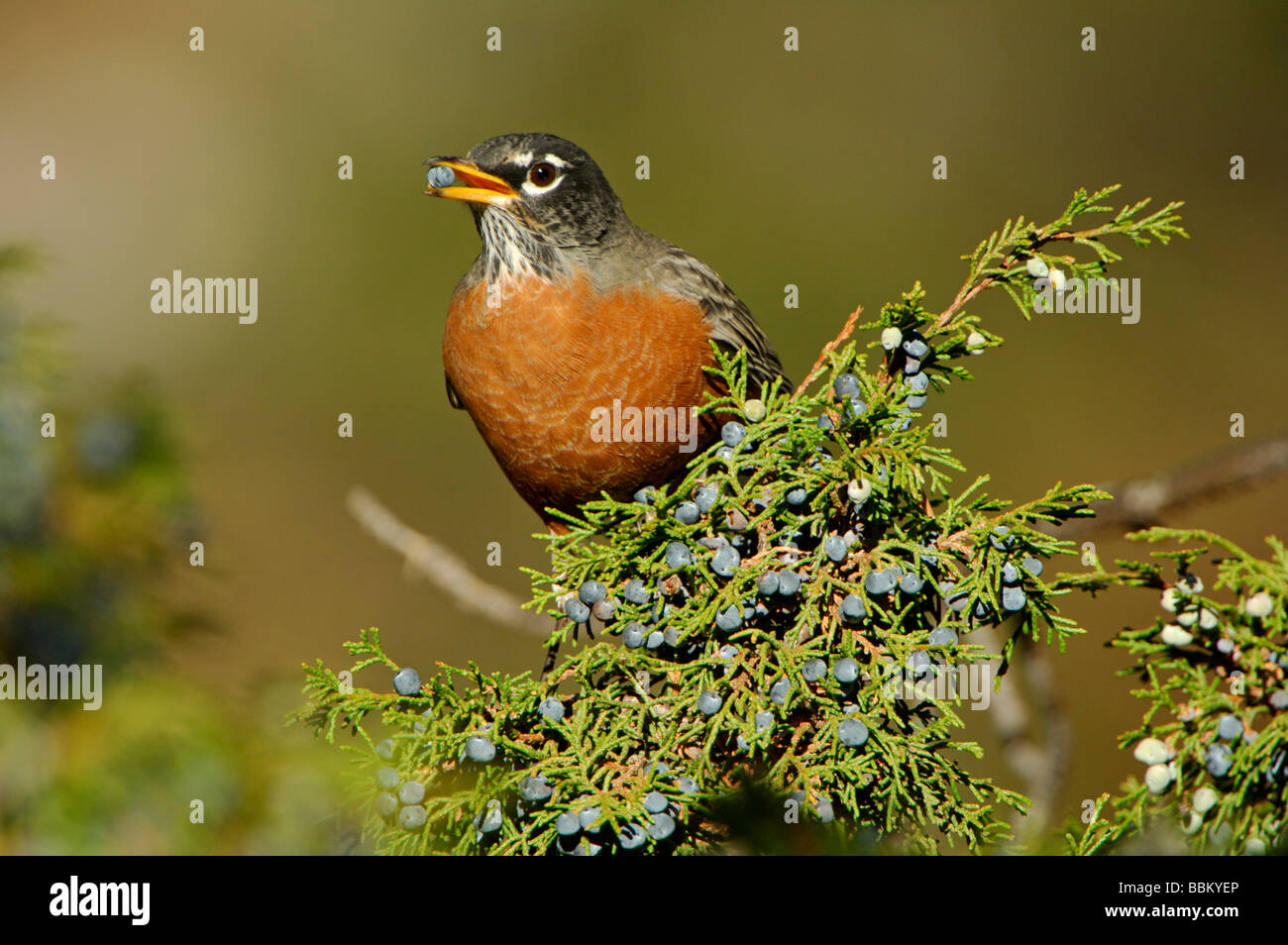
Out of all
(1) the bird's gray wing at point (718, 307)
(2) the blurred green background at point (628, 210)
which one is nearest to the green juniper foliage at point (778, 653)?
(1) the bird's gray wing at point (718, 307)

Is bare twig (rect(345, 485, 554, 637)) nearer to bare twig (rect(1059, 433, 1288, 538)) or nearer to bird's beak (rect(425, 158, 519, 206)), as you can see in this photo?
bird's beak (rect(425, 158, 519, 206))

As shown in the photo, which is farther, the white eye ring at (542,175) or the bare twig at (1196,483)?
the white eye ring at (542,175)

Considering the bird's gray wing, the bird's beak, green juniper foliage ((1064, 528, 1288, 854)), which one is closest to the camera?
green juniper foliage ((1064, 528, 1288, 854))

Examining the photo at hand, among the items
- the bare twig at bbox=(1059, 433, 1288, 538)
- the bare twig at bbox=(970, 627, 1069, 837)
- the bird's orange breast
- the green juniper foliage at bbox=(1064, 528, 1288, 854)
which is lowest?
the bare twig at bbox=(970, 627, 1069, 837)

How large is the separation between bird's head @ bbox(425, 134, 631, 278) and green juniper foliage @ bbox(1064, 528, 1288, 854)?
7.23 feet

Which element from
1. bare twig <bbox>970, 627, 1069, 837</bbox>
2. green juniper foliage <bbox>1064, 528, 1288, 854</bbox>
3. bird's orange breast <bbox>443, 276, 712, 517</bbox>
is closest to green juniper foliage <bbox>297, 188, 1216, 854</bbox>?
green juniper foliage <bbox>1064, 528, 1288, 854</bbox>

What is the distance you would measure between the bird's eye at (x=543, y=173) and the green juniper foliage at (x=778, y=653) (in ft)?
5.76

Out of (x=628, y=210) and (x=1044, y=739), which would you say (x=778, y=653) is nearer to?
(x=1044, y=739)

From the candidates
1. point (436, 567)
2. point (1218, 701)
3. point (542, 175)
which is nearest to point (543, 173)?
point (542, 175)

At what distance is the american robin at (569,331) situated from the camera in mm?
2998

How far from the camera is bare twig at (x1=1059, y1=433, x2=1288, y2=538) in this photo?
2.73 m

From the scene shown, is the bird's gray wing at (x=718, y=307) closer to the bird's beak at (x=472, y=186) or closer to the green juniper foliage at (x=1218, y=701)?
the bird's beak at (x=472, y=186)

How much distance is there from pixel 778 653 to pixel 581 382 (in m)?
1.41

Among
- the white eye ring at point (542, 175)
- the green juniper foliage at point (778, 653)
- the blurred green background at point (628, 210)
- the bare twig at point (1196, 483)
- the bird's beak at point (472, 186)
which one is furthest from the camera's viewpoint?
the blurred green background at point (628, 210)
